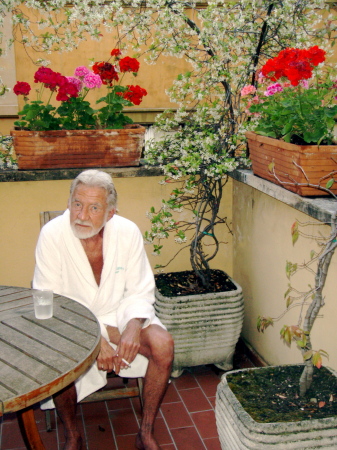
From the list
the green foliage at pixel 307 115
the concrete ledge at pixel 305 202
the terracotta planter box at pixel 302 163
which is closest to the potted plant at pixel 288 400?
the concrete ledge at pixel 305 202

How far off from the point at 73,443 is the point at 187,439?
621 millimetres

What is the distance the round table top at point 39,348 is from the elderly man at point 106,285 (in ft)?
1.24

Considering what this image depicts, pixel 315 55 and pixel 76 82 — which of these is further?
pixel 76 82

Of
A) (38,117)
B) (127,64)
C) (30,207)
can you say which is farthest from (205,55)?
(30,207)

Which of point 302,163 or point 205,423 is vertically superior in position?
point 302,163

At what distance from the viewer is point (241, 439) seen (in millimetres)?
1730

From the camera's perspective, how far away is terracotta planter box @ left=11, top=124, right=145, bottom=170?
3.13 metres

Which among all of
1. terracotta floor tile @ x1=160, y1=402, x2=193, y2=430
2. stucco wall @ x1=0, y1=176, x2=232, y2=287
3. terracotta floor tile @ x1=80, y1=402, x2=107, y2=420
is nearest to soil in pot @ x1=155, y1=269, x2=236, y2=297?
stucco wall @ x1=0, y1=176, x2=232, y2=287

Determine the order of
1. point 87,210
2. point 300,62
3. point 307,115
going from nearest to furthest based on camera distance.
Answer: point 300,62 → point 307,115 → point 87,210

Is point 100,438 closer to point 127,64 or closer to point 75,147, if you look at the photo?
point 75,147

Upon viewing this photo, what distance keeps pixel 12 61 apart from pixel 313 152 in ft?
25.6

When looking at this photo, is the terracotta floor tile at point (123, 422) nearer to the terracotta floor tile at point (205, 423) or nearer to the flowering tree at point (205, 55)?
the terracotta floor tile at point (205, 423)

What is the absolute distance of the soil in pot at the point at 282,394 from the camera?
1.80 metres

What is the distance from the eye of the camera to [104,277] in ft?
8.50
